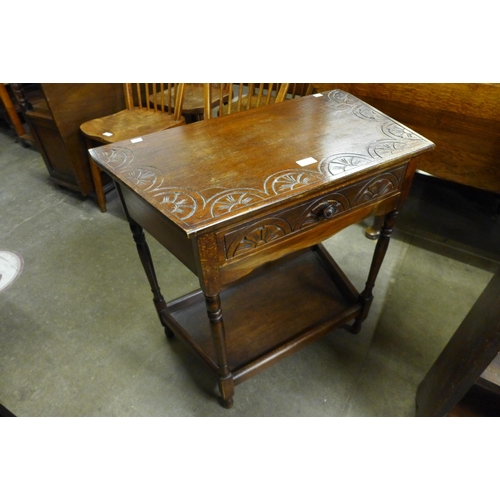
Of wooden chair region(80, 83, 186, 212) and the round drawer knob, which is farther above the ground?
the round drawer knob

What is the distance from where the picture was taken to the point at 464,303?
4.94ft

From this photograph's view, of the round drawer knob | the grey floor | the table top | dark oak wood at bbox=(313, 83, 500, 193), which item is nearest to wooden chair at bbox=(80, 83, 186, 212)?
the grey floor

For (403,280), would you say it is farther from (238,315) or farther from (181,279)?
(181,279)

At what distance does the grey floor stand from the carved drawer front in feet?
2.25

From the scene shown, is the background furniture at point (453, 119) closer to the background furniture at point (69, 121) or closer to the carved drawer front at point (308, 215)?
the carved drawer front at point (308, 215)

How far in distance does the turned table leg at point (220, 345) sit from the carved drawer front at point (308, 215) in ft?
0.50

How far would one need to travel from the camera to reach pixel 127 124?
1.80 metres

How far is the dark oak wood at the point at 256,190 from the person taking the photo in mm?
705

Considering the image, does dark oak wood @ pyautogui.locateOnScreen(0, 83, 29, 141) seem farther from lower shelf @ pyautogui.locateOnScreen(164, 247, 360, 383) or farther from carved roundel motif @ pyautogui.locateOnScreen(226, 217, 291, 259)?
carved roundel motif @ pyautogui.locateOnScreen(226, 217, 291, 259)

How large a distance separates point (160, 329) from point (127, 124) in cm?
110

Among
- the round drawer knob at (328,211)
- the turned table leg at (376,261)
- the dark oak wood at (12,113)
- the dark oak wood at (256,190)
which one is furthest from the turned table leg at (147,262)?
the dark oak wood at (12,113)

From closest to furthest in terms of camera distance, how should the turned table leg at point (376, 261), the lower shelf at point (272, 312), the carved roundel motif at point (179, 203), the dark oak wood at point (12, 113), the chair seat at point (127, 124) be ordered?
the carved roundel motif at point (179, 203)
the turned table leg at point (376, 261)
the lower shelf at point (272, 312)
the chair seat at point (127, 124)
the dark oak wood at point (12, 113)

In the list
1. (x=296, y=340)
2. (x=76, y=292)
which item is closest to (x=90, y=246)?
(x=76, y=292)

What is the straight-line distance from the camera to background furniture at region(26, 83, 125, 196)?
173 centimetres
